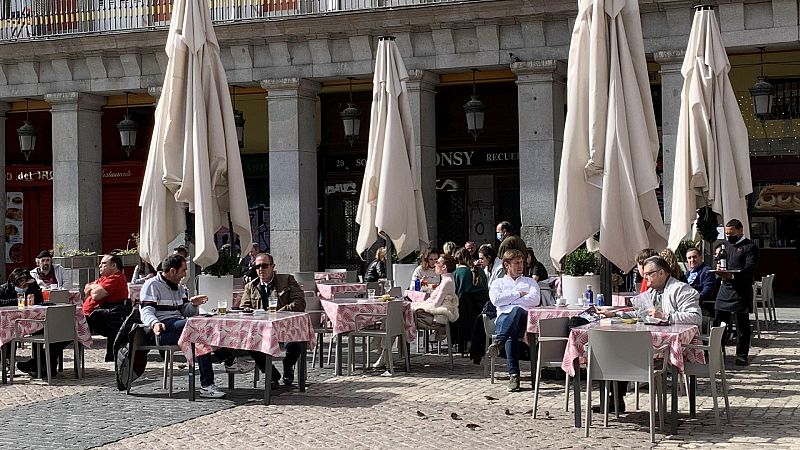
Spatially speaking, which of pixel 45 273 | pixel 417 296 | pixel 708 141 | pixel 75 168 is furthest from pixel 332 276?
pixel 75 168

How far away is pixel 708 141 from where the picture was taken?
14992 mm

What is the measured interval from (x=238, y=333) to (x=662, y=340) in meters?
4.21

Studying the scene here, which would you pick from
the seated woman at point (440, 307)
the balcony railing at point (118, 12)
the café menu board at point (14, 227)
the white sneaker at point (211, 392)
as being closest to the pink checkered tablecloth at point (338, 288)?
the seated woman at point (440, 307)

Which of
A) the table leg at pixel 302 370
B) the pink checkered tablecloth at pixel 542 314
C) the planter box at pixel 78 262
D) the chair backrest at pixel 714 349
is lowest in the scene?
the table leg at pixel 302 370

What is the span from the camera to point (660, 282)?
10312mm

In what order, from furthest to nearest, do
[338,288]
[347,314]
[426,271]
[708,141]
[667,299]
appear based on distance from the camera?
[338,288] < [426,271] < [708,141] < [347,314] < [667,299]

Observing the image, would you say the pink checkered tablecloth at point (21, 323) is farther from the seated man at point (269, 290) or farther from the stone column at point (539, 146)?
the stone column at point (539, 146)

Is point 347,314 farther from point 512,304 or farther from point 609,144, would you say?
point 609,144

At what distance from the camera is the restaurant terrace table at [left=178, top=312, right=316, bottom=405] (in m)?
11.2

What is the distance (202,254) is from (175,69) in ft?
7.59

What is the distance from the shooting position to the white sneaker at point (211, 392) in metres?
11.5

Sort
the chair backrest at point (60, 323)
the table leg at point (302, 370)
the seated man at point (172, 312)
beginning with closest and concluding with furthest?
the seated man at point (172, 312), the table leg at point (302, 370), the chair backrest at point (60, 323)

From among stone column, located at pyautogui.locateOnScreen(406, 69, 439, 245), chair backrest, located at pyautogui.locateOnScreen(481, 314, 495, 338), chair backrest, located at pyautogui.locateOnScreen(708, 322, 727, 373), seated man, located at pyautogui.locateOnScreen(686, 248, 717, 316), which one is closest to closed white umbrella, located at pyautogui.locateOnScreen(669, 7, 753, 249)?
seated man, located at pyautogui.locateOnScreen(686, 248, 717, 316)

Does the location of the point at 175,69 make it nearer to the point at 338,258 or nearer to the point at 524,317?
the point at 524,317
